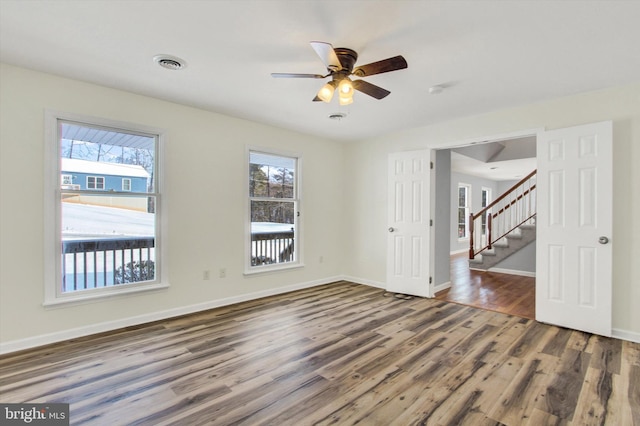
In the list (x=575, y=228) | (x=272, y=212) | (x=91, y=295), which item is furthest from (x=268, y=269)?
(x=575, y=228)

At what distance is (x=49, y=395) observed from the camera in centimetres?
207

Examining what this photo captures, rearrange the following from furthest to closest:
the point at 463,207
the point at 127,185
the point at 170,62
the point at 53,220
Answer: the point at 463,207 → the point at 127,185 → the point at 53,220 → the point at 170,62

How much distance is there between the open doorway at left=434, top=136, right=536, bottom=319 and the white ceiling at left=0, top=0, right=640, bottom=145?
135 cm

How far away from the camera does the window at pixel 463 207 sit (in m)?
9.96

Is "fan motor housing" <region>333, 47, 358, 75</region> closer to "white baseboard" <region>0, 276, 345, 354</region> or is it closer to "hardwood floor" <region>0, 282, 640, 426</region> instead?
"hardwood floor" <region>0, 282, 640, 426</region>

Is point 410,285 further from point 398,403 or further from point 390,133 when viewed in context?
point 398,403

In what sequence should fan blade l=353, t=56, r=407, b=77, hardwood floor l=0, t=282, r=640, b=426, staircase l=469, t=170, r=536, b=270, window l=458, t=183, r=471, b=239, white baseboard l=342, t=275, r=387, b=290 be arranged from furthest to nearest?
window l=458, t=183, r=471, b=239
staircase l=469, t=170, r=536, b=270
white baseboard l=342, t=275, r=387, b=290
fan blade l=353, t=56, r=407, b=77
hardwood floor l=0, t=282, r=640, b=426

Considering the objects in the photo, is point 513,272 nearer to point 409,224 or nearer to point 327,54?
point 409,224

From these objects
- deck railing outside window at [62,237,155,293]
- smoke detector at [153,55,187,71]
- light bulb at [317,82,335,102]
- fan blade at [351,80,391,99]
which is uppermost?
smoke detector at [153,55,187,71]

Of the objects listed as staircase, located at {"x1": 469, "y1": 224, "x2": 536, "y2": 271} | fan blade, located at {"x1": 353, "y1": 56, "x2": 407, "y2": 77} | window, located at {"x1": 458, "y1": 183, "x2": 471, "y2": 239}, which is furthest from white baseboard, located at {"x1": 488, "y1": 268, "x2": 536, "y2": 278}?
fan blade, located at {"x1": 353, "y1": 56, "x2": 407, "y2": 77}

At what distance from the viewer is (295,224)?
5023mm

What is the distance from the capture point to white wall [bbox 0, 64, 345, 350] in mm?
2740

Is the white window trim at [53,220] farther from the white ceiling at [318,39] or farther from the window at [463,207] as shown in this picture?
the window at [463,207]

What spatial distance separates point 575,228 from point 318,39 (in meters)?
3.25
